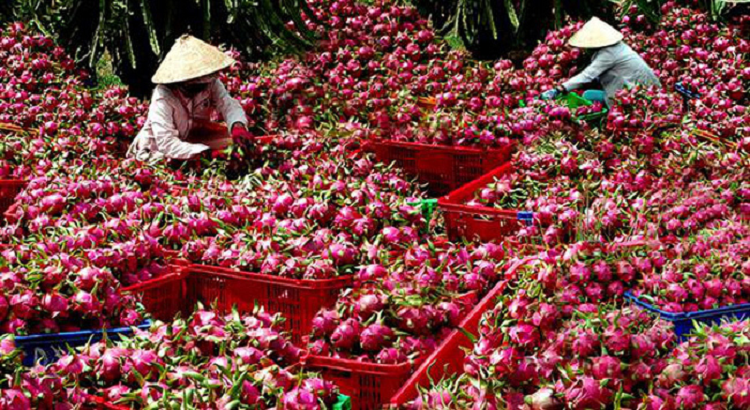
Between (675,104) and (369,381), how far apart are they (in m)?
2.74

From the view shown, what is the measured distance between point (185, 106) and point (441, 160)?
1.31 meters

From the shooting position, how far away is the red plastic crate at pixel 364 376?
2.19m

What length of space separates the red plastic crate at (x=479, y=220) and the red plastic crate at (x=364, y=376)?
3.99 feet

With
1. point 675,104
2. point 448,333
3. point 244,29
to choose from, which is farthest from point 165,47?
point 448,333

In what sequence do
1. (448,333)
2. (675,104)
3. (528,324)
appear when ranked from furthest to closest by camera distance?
(675,104) → (448,333) → (528,324)

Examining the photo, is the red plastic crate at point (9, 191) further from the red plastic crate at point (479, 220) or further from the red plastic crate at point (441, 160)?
the red plastic crate at point (479, 220)

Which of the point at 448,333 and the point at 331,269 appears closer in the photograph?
the point at 448,333

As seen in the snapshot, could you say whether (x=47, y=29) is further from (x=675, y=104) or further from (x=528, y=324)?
(x=528, y=324)

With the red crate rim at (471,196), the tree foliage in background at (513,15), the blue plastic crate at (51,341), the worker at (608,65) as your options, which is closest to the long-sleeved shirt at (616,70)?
the worker at (608,65)

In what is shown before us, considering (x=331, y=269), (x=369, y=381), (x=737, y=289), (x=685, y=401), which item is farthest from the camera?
(x=331, y=269)

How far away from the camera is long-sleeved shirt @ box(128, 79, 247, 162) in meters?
4.09

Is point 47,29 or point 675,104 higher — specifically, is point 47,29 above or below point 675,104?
above

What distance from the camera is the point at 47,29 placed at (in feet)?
20.1

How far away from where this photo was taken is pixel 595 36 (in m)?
5.44
